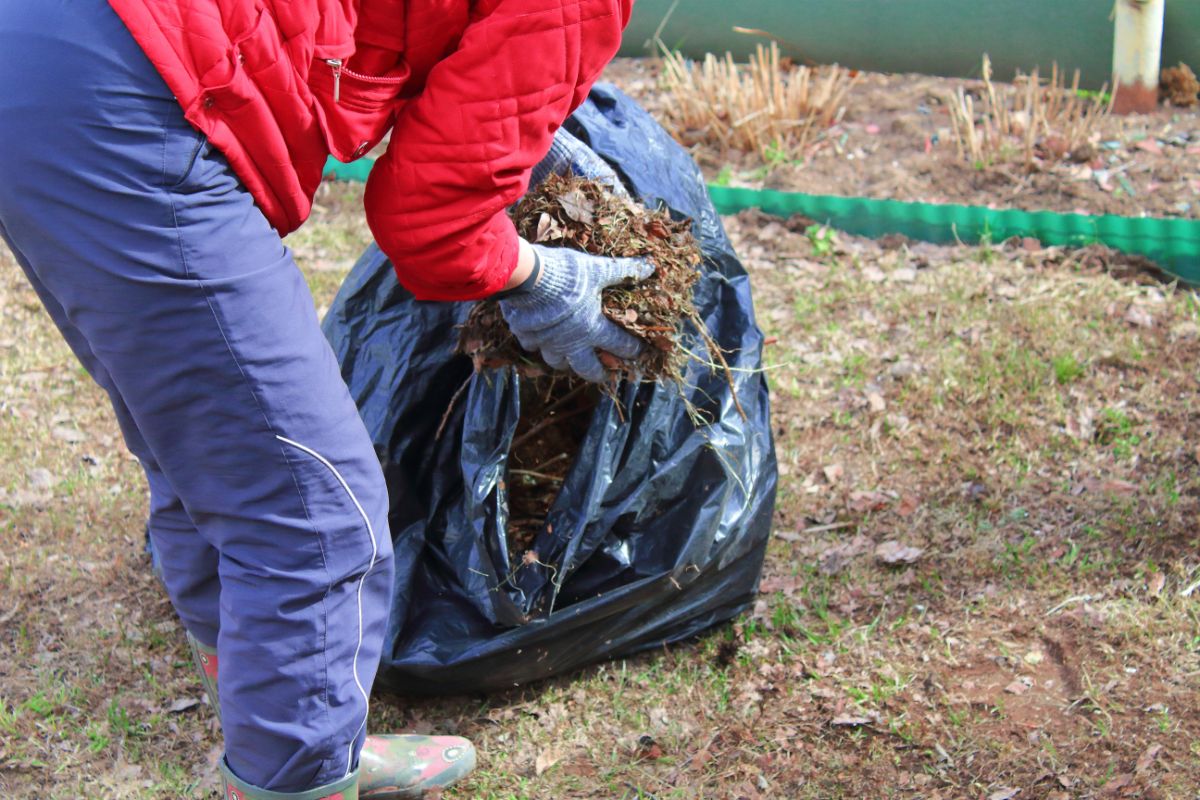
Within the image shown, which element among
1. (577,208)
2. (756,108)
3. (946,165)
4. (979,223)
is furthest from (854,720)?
(756,108)

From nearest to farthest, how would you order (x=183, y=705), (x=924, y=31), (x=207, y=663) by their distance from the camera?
(x=207, y=663) → (x=183, y=705) → (x=924, y=31)

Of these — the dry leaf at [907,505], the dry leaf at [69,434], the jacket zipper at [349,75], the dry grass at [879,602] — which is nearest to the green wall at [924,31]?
the dry grass at [879,602]

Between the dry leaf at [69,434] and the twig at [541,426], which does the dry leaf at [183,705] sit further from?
the dry leaf at [69,434]

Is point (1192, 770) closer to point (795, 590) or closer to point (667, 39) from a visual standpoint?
point (795, 590)

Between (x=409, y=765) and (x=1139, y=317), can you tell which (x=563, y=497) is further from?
(x=1139, y=317)

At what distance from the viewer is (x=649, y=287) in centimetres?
221

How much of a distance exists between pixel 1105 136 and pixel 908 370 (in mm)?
1723

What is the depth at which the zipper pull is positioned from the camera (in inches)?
56.5

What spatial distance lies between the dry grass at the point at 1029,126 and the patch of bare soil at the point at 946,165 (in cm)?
5

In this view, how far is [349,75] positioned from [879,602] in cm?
173

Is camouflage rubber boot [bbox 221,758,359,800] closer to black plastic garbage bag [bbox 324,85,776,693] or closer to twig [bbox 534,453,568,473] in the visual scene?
black plastic garbage bag [bbox 324,85,776,693]

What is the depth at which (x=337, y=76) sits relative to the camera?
1460mm

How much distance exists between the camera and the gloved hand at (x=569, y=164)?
91.7 inches

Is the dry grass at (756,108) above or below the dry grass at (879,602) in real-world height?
above
